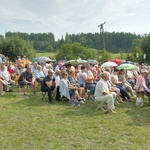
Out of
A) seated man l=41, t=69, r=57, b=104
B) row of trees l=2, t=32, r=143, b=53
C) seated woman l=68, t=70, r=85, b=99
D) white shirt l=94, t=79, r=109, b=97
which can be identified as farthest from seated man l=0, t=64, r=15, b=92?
row of trees l=2, t=32, r=143, b=53

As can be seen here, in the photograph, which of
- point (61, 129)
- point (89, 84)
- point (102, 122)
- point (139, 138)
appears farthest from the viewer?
point (89, 84)

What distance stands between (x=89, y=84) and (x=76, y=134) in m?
4.33

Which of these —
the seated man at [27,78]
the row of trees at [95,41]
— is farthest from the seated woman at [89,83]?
the row of trees at [95,41]

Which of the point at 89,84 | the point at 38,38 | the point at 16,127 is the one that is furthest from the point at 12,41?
the point at 38,38

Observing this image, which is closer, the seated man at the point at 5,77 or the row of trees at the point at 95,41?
the seated man at the point at 5,77

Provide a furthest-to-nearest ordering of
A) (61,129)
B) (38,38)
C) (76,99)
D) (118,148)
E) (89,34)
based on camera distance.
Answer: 1. (38,38)
2. (89,34)
3. (76,99)
4. (61,129)
5. (118,148)

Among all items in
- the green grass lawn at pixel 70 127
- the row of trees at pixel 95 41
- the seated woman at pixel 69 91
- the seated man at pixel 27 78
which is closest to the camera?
the green grass lawn at pixel 70 127

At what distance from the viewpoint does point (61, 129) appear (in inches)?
221

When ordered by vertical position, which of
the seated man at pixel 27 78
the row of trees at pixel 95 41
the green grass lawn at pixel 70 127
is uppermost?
the row of trees at pixel 95 41

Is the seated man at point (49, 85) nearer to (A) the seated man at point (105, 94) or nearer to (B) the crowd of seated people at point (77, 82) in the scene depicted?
(B) the crowd of seated people at point (77, 82)

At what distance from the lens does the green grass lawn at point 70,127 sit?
476 cm

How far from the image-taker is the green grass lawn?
476 centimetres

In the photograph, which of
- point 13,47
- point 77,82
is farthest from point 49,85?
point 13,47

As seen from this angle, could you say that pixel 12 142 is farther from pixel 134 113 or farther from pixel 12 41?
pixel 12 41
